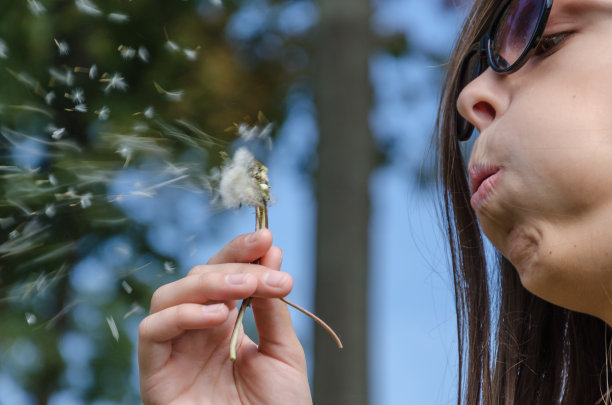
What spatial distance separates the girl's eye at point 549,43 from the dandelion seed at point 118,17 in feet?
6.04

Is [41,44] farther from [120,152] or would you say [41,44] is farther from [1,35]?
[120,152]

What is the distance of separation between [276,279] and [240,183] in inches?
8.6

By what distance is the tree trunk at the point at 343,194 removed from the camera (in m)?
3.40


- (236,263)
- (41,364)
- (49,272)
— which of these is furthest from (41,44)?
(236,263)

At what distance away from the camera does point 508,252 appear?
1.47 meters

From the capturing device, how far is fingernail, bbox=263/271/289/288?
150cm

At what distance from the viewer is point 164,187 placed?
5.93 ft

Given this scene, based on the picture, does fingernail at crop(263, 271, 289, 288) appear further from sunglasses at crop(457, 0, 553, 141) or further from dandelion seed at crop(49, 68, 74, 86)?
dandelion seed at crop(49, 68, 74, 86)

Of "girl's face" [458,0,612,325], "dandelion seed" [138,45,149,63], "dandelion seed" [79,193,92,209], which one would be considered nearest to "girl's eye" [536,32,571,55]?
"girl's face" [458,0,612,325]

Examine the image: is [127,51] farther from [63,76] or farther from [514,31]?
[514,31]

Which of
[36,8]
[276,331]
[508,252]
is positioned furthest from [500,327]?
[36,8]

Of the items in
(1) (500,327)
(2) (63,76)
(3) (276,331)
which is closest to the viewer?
(3) (276,331)

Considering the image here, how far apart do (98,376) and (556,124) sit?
2941mm

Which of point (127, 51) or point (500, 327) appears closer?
point (500, 327)
